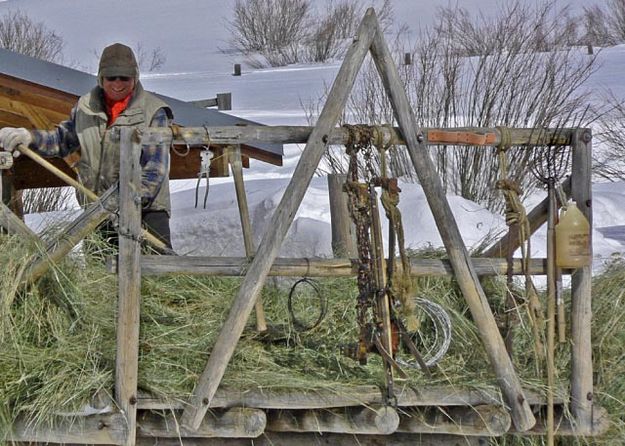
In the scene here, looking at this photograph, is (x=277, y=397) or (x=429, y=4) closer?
(x=277, y=397)

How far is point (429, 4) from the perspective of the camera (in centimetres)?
5178

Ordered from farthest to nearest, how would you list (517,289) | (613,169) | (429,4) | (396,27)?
(429,4)
(396,27)
(613,169)
(517,289)

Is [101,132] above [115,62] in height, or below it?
below

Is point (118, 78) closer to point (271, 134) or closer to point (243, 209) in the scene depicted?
point (243, 209)

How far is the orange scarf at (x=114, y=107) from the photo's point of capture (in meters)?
5.03

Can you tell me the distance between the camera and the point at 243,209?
4.16 m

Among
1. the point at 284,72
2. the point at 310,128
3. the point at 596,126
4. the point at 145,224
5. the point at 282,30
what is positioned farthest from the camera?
the point at 282,30

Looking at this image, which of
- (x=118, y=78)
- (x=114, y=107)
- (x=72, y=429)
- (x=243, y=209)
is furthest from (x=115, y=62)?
(x=72, y=429)

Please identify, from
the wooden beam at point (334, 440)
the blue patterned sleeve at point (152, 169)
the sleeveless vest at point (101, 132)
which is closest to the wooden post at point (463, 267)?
the wooden beam at point (334, 440)

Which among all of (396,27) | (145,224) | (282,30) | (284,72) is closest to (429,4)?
A: (396,27)

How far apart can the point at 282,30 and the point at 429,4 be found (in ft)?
69.8

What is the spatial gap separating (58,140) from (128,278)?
1.78 metres

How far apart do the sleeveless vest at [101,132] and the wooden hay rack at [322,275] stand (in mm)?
1258

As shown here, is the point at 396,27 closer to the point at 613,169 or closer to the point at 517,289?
the point at 613,169
